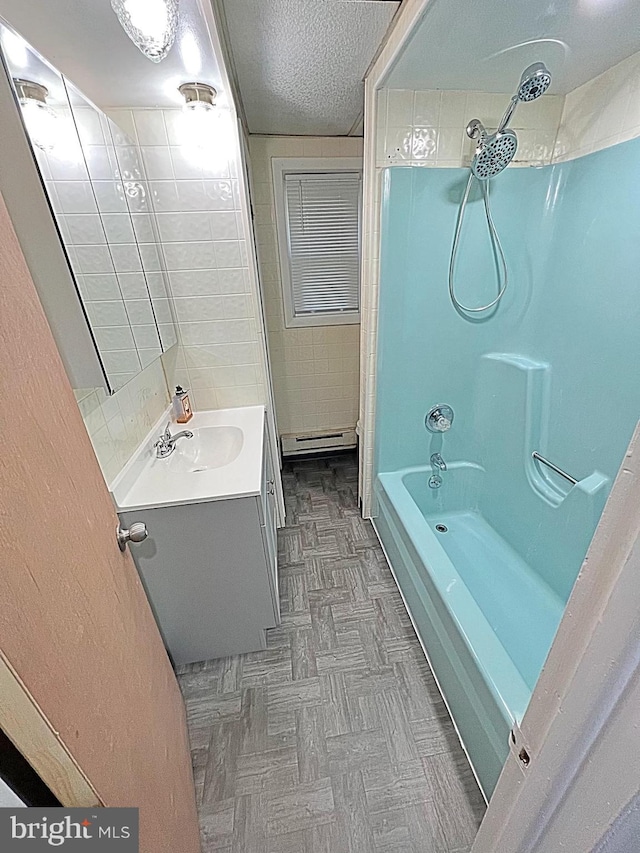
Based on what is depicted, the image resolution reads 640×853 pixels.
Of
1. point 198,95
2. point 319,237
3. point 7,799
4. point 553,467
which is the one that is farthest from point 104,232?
point 553,467

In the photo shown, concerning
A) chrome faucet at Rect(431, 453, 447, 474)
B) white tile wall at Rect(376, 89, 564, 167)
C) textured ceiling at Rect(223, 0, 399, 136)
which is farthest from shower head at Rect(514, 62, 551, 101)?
chrome faucet at Rect(431, 453, 447, 474)

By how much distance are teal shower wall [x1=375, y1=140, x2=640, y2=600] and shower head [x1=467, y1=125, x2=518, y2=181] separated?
11 centimetres

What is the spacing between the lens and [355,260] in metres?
2.50

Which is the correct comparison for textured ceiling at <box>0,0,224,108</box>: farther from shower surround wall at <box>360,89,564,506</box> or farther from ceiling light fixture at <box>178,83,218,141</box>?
A: shower surround wall at <box>360,89,564,506</box>

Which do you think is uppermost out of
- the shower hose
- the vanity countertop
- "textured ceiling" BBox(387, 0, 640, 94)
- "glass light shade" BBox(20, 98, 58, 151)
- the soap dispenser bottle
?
"textured ceiling" BBox(387, 0, 640, 94)

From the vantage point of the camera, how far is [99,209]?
1079 millimetres

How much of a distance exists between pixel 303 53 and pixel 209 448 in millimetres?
1606

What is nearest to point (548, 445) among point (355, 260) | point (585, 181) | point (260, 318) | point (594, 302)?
point (594, 302)

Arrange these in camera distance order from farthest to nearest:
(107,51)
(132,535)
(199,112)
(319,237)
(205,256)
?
(319,237), (205,256), (199,112), (107,51), (132,535)

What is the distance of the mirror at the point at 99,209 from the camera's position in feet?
2.63

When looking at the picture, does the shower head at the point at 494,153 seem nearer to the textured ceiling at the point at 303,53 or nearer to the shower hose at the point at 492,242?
the shower hose at the point at 492,242

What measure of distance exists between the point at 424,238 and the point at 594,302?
76 centimetres

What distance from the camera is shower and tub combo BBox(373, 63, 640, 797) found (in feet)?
4.11

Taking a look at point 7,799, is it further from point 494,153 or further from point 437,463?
point 494,153
